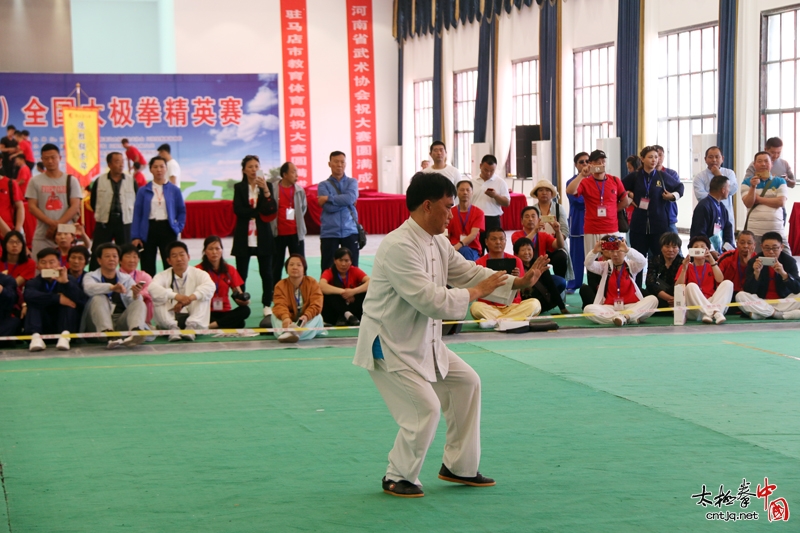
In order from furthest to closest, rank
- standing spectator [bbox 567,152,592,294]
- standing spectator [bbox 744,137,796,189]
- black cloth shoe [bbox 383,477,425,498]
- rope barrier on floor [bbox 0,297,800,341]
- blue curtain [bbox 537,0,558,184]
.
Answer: blue curtain [bbox 537,0,558,184], standing spectator [bbox 567,152,592,294], standing spectator [bbox 744,137,796,189], rope barrier on floor [bbox 0,297,800,341], black cloth shoe [bbox 383,477,425,498]

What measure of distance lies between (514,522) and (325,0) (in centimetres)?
2197

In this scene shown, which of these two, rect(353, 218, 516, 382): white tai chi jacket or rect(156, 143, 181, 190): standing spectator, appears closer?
rect(353, 218, 516, 382): white tai chi jacket

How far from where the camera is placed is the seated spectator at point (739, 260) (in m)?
8.65

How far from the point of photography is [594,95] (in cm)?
1791

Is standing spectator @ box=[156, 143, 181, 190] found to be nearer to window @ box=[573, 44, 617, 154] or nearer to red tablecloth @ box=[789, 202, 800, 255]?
window @ box=[573, 44, 617, 154]

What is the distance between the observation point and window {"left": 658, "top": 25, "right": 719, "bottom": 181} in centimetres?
1523

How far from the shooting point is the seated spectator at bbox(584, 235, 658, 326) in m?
8.48

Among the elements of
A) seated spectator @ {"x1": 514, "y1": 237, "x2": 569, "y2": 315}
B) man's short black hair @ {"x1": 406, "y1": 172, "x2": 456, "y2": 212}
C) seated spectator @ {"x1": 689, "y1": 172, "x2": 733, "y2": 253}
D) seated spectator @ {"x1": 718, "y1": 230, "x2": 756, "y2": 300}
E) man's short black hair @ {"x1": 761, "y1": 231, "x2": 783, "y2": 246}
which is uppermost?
man's short black hair @ {"x1": 406, "y1": 172, "x2": 456, "y2": 212}

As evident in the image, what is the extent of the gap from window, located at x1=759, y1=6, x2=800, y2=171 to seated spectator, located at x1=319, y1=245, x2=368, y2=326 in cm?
793

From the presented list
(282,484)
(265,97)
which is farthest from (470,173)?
(282,484)

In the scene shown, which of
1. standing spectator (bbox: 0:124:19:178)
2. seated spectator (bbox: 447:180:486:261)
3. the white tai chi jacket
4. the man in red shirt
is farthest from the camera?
standing spectator (bbox: 0:124:19:178)

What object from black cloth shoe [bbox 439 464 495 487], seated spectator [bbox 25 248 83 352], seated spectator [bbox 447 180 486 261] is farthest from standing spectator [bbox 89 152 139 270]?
black cloth shoe [bbox 439 464 495 487]

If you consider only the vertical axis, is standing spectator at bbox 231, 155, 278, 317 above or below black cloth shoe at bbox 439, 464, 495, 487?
above

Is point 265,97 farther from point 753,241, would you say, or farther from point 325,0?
point 753,241
